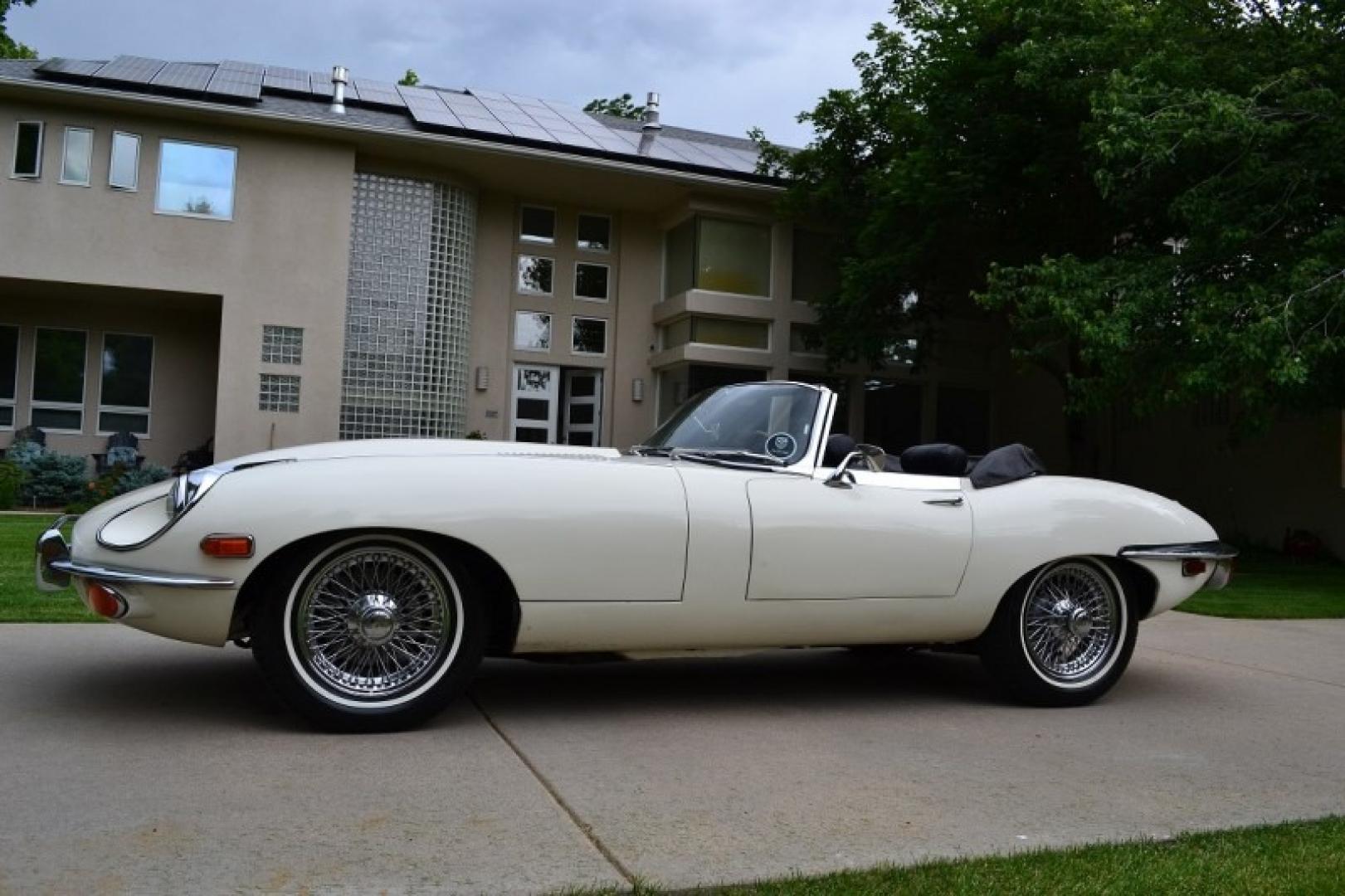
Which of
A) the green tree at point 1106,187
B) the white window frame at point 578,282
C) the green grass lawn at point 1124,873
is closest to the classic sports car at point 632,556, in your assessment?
the green grass lawn at point 1124,873

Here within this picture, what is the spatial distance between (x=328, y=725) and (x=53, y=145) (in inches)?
708

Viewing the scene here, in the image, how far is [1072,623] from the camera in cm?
522

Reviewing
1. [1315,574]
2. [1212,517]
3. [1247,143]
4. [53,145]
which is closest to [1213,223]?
[1247,143]

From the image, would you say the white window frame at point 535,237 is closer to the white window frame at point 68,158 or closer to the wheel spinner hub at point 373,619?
the white window frame at point 68,158

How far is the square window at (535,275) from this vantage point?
74.6 feet

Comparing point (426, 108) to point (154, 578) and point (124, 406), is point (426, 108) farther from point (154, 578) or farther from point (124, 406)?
point (154, 578)

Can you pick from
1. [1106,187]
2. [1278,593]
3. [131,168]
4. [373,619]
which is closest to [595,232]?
[131,168]

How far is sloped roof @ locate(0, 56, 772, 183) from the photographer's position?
1884 cm

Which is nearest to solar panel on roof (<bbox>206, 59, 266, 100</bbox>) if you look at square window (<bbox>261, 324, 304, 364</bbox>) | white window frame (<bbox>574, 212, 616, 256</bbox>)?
square window (<bbox>261, 324, 304, 364</bbox>)

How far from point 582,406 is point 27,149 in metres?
10.4

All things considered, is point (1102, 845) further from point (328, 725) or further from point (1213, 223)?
point (1213, 223)

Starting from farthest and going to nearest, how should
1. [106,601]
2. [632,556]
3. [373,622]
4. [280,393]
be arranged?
[280,393] < [632,556] < [373,622] < [106,601]

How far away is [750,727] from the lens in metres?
A: 4.55

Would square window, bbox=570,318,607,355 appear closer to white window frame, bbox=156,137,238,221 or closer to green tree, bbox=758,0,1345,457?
green tree, bbox=758,0,1345,457
